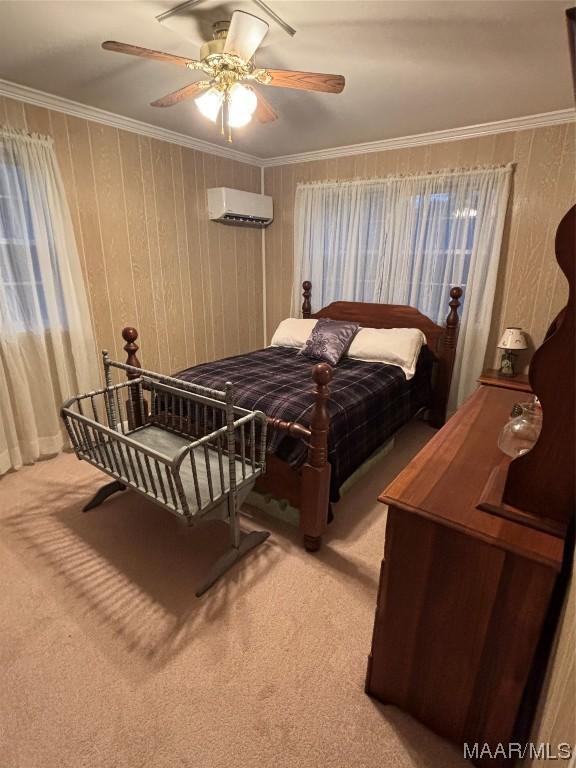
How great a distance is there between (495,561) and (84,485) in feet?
8.29

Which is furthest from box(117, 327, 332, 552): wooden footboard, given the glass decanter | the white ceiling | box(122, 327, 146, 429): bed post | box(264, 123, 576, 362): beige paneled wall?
box(264, 123, 576, 362): beige paneled wall

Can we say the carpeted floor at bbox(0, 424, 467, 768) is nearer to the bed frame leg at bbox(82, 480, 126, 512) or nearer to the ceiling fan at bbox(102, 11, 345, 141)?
the bed frame leg at bbox(82, 480, 126, 512)

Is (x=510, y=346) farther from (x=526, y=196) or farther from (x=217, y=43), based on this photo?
(x=217, y=43)

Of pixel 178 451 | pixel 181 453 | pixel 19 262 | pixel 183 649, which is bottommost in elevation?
pixel 183 649

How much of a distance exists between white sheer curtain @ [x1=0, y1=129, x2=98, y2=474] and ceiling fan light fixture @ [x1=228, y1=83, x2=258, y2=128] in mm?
1533

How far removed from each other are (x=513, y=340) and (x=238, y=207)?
2.71 metres

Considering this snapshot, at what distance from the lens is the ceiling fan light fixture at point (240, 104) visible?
5.75ft

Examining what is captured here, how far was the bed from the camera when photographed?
1.92m

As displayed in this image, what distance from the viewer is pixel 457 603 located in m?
1.09

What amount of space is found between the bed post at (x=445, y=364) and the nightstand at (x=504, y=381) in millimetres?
316

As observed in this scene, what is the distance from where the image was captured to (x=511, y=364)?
305cm

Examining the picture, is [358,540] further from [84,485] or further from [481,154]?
[481,154]

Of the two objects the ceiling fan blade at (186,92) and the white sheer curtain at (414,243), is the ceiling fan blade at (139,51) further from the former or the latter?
the white sheer curtain at (414,243)

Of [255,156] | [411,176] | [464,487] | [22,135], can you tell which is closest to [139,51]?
[22,135]
